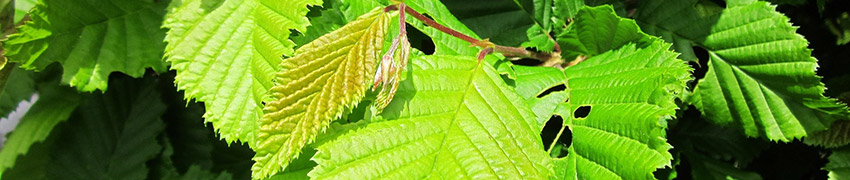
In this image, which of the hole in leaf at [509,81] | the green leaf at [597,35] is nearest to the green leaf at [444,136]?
the hole in leaf at [509,81]

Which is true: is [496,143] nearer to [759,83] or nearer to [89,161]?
[759,83]

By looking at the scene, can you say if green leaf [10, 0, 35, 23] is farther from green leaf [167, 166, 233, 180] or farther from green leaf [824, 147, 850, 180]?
green leaf [824, 147, 850, 180]

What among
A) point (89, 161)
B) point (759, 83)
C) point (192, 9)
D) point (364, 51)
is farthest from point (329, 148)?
point (89, 161)

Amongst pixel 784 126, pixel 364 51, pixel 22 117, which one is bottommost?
pixel 22 117

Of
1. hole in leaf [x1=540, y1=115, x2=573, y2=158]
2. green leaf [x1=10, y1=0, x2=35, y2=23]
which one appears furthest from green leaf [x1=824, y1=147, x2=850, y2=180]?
green leaf [x1=10, y1=0, x2=35, y2=23]

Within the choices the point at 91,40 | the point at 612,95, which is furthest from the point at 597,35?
the point at 91,40

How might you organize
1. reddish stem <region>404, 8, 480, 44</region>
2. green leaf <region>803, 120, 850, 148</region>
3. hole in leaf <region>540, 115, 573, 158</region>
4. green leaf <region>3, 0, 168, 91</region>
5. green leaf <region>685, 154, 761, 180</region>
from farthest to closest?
green leaf <region>685, 154, 761, 180</region>, green leaf <region>803, 120, 850, 148</region>, hole in leaf <region>540, 115, 573, 158</region>, green leaf <region>3, 0, 168, 91</region>, reddish stem <region>404, 8, 480, 44</region>
